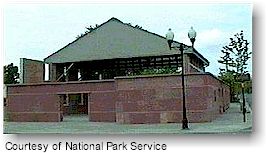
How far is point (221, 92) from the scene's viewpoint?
18.3 metres

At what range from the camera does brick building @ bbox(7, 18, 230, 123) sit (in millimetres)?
16516

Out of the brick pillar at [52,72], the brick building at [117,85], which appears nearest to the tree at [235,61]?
the brick building at [117,85]

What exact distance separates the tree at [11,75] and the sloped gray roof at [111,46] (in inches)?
118

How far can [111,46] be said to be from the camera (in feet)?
69.8

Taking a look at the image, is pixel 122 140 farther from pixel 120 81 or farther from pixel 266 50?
pixel 120 81

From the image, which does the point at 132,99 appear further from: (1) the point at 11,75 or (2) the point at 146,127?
(1) the point at 11,75

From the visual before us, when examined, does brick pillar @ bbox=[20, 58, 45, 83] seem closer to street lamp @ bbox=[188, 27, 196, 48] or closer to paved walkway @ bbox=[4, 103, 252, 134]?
paved walkway @ bbox=[4, 103, 252, 134]

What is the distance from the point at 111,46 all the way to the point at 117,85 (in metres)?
3.73

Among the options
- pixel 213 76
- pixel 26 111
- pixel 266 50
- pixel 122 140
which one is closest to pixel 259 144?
pixel 266 50

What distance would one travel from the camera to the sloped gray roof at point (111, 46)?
66.6 feet

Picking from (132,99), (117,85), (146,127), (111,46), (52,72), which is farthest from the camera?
(52,72)

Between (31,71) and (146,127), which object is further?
(31,71)

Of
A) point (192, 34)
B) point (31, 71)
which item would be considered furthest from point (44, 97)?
point (192, 34)

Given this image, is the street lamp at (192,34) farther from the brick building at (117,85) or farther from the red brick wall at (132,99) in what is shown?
the red brick wall at (132,99)
